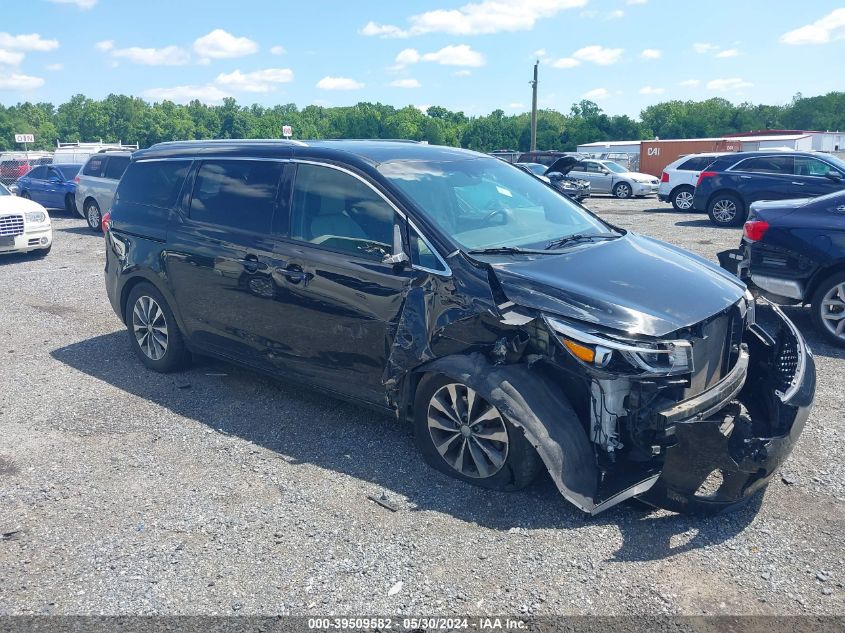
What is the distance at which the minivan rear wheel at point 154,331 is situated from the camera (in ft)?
19.7

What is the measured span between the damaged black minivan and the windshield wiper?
2 centimetres

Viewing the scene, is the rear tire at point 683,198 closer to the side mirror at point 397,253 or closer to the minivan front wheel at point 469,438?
the side mirror at point 397,253

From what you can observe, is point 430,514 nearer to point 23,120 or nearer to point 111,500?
point 111,500

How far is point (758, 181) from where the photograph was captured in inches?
628

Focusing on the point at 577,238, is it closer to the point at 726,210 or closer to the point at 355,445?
the point at 355,445

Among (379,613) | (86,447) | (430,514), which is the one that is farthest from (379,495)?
(86,447)

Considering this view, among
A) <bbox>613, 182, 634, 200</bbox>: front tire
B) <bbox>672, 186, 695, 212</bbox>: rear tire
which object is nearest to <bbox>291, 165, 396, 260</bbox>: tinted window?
<bbox>672, 186, 695, 212</bbox>: rear tire

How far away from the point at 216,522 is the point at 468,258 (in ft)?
6.57

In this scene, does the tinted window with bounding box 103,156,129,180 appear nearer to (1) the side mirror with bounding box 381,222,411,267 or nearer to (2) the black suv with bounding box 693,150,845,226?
(2) the black suv with bounding box 693,150,845,226

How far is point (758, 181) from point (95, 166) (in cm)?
1501

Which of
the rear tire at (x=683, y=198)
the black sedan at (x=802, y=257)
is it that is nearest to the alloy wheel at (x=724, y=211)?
the rear tire at (x=683, y=198)

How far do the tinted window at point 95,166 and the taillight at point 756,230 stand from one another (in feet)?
46.1

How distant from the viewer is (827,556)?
3447 mm

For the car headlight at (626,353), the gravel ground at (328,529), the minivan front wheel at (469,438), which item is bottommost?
the gravel ground at (328,529)
